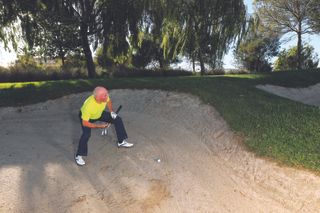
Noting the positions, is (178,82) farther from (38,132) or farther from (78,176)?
(78,176)

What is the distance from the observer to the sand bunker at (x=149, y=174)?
773 cm

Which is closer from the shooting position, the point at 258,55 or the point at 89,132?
the point at 89,132

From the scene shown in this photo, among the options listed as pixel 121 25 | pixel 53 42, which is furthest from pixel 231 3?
pixel 53 42

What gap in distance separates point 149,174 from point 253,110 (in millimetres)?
5702

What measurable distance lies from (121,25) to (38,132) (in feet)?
60.9

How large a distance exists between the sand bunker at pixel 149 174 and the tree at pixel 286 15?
105 ft

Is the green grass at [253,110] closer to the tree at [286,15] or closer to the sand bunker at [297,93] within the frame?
the sand bunker at [297,93]

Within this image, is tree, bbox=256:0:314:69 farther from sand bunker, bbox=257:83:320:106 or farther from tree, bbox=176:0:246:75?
sand bunker, bbox=257:83:320:106

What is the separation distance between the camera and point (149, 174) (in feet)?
28.3

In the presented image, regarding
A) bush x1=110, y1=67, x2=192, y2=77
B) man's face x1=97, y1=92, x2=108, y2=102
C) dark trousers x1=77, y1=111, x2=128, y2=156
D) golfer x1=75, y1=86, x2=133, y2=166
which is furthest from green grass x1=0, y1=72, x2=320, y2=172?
bush x1=110, y1=67, x2=192, y2=77

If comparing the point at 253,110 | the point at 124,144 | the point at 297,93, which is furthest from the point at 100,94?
the point at 297,93

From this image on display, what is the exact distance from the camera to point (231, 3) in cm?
3052

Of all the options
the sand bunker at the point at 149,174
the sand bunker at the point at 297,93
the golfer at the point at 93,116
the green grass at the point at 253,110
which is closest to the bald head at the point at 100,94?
the golfer at the point at 93,116

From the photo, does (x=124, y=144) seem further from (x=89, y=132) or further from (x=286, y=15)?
(x=286, y=15)
